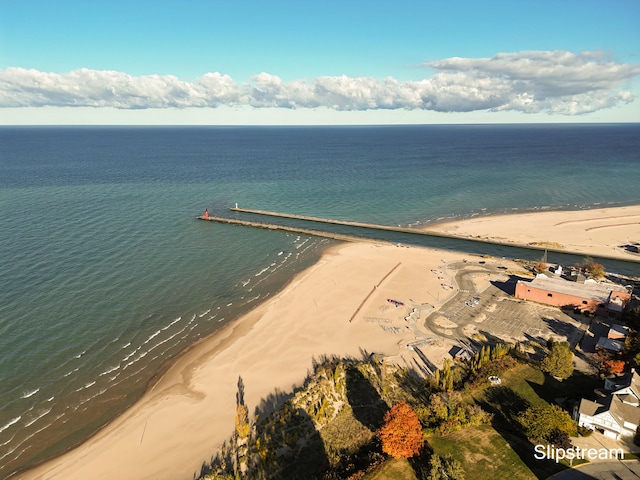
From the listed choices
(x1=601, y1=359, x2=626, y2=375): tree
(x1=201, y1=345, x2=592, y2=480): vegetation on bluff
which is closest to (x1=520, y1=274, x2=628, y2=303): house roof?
(x1=601, y1=359, x2=626, y2=375): tree

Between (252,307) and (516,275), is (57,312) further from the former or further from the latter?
(516,275)

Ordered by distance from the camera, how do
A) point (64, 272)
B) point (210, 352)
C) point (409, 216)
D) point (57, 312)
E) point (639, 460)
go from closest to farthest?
point (639, 460) < point (210, 352) < point (57, 312) < point (64, 272) < point (409, 216)

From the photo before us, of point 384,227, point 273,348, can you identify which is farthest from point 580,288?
point 384,227

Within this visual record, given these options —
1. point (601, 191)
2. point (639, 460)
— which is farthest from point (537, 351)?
point (601, 191)

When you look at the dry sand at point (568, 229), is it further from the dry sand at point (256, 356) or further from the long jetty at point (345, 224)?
the dry sand at point (256, 356)

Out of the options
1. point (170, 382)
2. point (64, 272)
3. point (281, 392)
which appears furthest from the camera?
point (64, 272)

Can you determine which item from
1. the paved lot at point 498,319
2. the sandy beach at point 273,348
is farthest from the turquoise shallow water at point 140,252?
the paved lot at point 498,319

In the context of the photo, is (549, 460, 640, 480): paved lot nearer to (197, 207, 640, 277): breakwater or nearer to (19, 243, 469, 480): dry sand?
(19, 243, 469, 480): dry sand
